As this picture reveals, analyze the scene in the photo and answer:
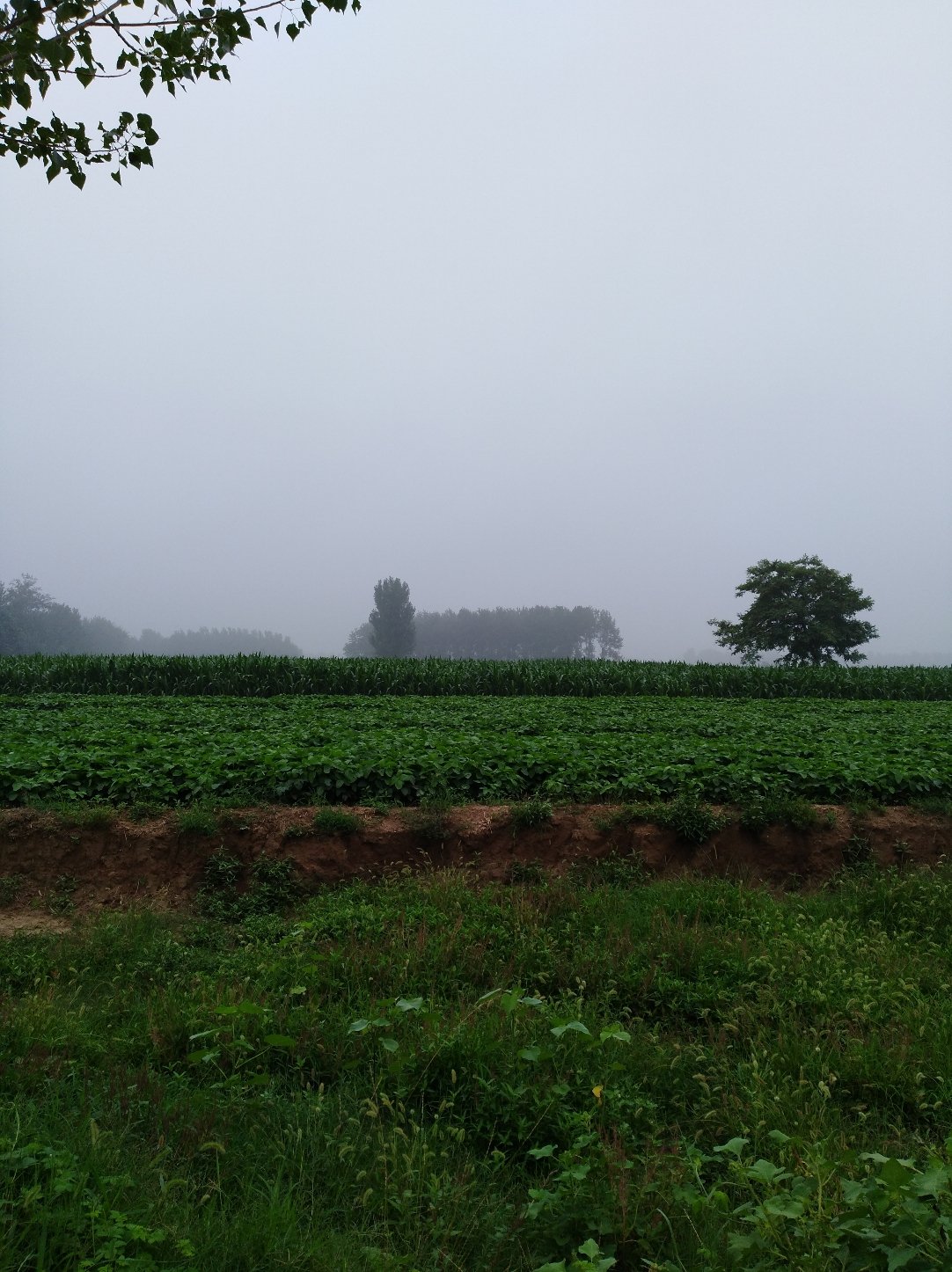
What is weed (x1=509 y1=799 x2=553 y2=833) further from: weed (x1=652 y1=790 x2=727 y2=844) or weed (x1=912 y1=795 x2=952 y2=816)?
weed (x1=912 y1=795 x2=952 y2=816)

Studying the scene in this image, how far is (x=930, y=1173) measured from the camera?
8.66 ft

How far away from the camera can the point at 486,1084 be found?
12.3ft

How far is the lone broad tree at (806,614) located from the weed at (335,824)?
4629cm

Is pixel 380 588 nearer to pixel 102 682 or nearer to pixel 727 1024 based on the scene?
pixel 102 682

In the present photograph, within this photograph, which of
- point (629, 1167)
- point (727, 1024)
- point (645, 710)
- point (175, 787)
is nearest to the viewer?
point (629, 1167)

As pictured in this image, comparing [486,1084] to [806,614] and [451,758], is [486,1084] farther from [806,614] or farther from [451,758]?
[806,614]

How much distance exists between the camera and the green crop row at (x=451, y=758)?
8508 mm

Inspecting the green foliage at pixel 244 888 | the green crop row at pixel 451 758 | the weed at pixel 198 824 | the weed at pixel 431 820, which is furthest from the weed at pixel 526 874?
the weed at pixel 198 824

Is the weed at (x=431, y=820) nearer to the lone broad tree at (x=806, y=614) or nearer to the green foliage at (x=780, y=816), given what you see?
the green foliage at (x=780, y=816)

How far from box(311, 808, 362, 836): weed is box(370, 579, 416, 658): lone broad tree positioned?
3457 inches

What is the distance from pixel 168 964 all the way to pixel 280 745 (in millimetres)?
4279

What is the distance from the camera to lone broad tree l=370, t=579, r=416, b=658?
315 feet

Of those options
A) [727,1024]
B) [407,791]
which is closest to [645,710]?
[407,791]

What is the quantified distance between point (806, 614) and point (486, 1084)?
51.0m
